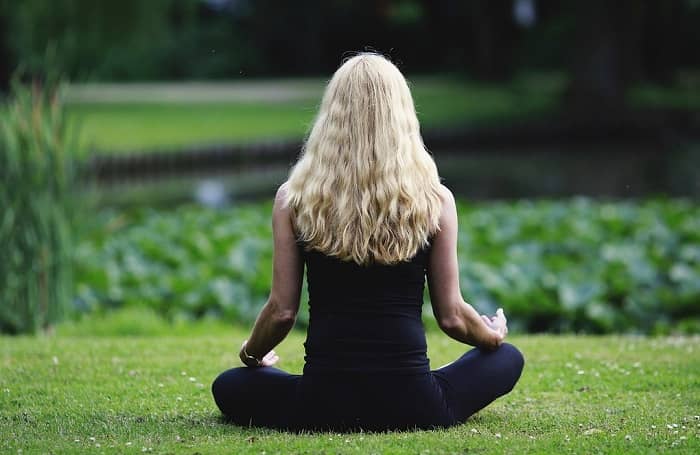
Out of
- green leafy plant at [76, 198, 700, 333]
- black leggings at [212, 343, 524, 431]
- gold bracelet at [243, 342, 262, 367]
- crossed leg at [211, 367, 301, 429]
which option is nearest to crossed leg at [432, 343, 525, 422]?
black leggings at [212, 343, 524, 431]

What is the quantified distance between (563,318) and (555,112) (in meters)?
21.2

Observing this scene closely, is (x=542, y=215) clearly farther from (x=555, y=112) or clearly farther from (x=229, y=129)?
(x=555, y=112)

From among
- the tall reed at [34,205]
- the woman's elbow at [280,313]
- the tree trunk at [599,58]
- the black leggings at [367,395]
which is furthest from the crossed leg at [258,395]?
the tree trunk at [599,58]

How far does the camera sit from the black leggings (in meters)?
3.68

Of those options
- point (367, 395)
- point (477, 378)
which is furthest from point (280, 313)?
point (477, 378)

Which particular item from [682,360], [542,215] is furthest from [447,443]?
[542,215]

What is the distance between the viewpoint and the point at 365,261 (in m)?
3.59

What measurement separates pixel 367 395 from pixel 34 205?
3.78 m

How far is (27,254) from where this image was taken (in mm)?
6836

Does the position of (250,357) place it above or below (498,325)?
below

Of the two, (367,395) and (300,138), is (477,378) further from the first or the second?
(300,138)

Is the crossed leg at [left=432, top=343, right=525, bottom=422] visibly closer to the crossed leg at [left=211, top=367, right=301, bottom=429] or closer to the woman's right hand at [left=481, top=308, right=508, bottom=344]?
the woman's right hand at [left=481, top=308, right=508, bottom=344]

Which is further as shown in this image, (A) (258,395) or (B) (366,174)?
(A) (258,395)

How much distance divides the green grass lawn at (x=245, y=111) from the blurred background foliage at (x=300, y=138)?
0.14 meters
